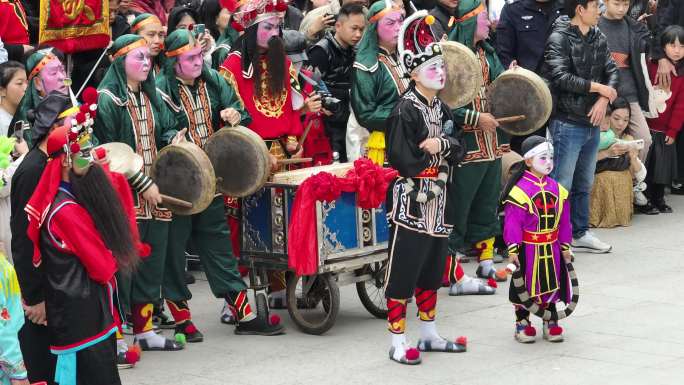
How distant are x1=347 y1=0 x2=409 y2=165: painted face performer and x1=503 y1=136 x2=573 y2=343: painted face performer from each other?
4.06 feet

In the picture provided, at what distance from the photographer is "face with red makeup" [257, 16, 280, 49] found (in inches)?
369

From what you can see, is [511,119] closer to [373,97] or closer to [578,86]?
[578,86]

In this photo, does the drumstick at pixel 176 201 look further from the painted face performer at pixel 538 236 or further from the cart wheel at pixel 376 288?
the painted face performer at pixel 538 236

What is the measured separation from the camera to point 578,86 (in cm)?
1110

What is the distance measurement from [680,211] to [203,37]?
223 inches

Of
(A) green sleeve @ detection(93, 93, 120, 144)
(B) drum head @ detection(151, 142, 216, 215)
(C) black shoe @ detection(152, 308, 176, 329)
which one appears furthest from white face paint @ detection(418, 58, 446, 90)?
(C) black shoe @ detection(152, 308, 176, 329)

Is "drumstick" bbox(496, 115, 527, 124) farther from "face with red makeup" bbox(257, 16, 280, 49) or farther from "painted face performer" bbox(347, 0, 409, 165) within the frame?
"face with red makeup" bbox(257, 16, 280, 49)

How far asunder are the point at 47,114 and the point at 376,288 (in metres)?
3.61

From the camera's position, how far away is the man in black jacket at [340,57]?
10531 mm

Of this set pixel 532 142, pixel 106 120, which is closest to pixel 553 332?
pixel 532 142

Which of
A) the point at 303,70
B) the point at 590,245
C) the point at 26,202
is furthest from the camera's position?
the point at 590,245

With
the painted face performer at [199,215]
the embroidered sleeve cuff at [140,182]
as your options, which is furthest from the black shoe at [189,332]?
the embroidered sleeve cuff at [140,182]

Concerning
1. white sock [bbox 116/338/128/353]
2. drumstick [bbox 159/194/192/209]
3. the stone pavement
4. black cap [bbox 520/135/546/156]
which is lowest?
the stone pavement

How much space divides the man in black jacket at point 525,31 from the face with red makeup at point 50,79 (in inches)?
192
